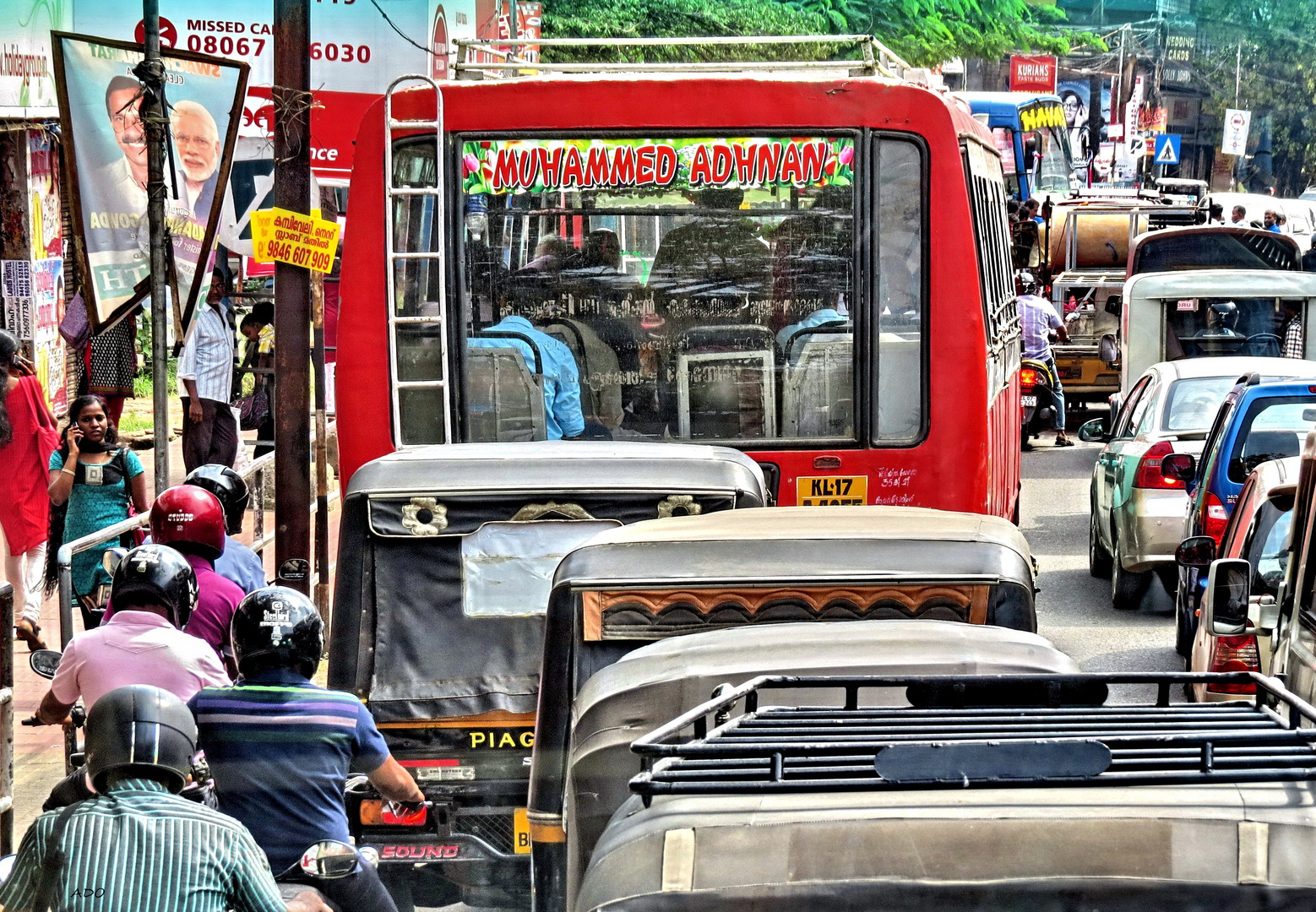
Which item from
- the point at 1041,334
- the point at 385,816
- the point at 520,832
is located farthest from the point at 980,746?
the point at 1041,334

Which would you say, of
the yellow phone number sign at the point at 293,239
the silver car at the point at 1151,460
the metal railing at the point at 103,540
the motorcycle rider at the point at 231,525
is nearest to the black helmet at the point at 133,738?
the metal railing at the point at 103,540

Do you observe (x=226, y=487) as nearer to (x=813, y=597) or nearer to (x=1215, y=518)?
(x=813, y=597)

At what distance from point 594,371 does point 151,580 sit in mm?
4074

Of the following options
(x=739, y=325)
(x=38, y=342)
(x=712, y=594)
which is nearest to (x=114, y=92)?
(x=739, y=325)

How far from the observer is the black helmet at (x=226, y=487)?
7445 millimetres

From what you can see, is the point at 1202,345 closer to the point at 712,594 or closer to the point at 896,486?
the point at 896,486

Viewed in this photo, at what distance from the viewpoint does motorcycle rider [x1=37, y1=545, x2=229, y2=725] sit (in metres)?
5.67

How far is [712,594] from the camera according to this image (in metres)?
5.24

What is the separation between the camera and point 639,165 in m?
9.28

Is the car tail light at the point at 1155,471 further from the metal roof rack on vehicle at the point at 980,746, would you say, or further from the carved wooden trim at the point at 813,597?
the metal roof rack on vehicle at the point at 980,746

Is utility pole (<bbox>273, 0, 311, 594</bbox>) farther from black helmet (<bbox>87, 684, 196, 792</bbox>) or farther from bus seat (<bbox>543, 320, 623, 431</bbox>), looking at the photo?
black helmet (<bbox>87, 684, 196, 792</bbox>)

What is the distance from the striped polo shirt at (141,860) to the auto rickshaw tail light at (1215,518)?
770 centimetres

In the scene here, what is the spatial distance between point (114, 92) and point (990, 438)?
4856 mm

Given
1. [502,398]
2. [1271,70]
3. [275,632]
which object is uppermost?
[1271,70]
